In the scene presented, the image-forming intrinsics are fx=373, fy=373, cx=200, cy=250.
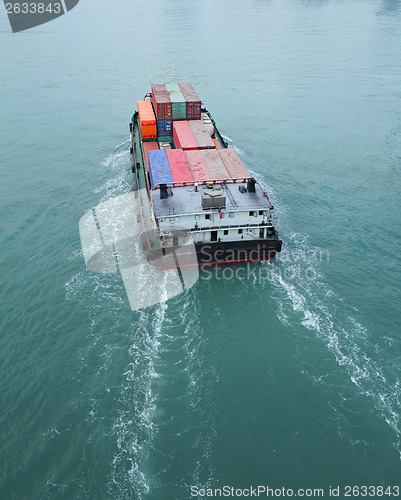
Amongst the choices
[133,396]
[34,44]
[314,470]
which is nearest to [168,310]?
[133,396]

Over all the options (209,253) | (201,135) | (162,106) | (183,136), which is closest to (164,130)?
(162,106)

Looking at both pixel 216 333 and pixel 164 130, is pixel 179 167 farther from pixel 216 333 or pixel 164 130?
pixel 216 333

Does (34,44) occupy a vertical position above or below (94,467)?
above

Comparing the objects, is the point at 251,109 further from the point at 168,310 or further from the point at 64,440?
the point at 64,440

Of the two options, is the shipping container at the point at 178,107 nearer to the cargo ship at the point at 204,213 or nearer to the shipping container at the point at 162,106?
the shipping container at the point at 162,106

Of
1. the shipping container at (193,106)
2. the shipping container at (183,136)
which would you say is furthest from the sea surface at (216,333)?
the shipping container at (193,106)

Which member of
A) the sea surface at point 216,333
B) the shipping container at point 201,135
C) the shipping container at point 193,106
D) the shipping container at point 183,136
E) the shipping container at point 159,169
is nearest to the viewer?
the sea surface at point 216,333
